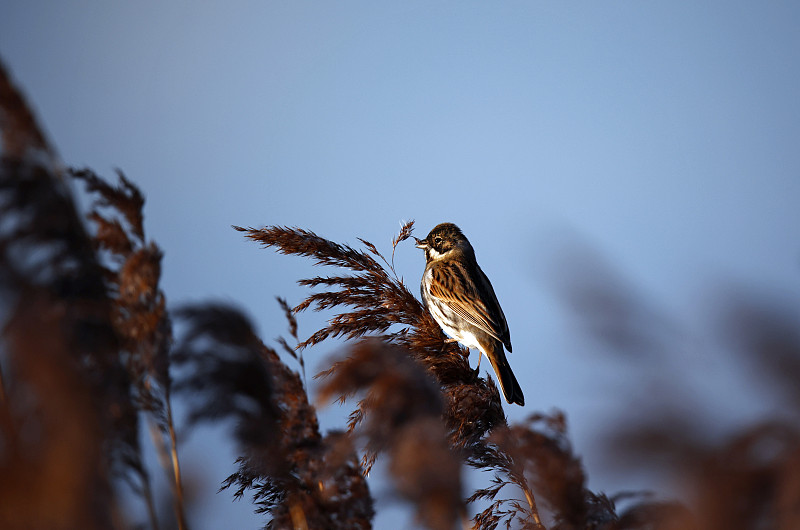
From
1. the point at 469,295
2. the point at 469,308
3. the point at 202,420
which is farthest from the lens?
the point at 469,295

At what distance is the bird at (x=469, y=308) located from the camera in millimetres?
6828

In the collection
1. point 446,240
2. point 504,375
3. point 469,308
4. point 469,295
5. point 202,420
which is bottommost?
point 202,420

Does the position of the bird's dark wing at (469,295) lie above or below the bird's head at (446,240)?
below

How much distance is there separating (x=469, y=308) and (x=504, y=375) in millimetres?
770

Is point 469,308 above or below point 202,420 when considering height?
above

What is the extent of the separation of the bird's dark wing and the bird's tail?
144 millimetres

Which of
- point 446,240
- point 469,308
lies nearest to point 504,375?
point 469,308

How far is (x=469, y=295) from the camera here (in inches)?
278

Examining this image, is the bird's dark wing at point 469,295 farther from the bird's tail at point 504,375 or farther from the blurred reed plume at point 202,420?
the blurred reed plume at point 202,420

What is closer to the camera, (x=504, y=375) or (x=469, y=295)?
(x=504, y=375)

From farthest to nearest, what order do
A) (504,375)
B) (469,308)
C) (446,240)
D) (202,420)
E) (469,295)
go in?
(446,240), (469,295), (469,308), (504,375), (202,420)

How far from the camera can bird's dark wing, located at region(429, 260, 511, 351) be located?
684 centimetres

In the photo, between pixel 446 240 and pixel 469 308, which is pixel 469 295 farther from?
pixel 446 240

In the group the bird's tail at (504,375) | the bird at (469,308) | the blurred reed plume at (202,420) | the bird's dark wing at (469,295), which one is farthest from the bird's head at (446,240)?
the blurred reed plume at (202,420)
